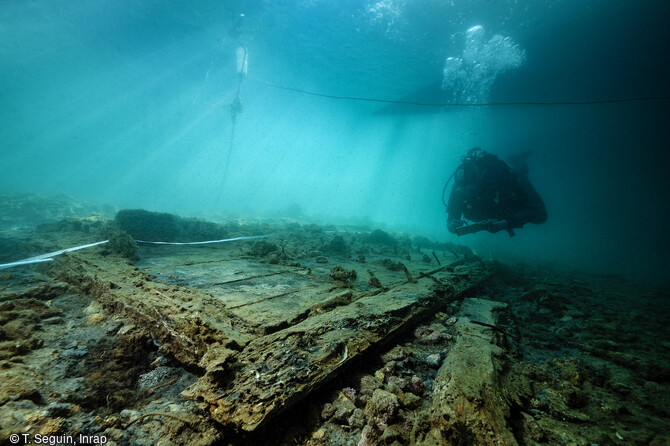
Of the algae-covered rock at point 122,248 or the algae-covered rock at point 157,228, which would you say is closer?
the algae-covered rock at point 122,248

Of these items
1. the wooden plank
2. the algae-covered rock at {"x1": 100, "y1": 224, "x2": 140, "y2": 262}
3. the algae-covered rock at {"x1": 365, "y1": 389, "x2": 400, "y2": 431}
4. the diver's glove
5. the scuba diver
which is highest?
the scuba diver

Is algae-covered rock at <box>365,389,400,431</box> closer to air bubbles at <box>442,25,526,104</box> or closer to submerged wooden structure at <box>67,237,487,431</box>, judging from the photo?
submerged wooden structure at <box>67,237,487,431</box>

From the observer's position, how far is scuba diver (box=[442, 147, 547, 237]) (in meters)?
9.91

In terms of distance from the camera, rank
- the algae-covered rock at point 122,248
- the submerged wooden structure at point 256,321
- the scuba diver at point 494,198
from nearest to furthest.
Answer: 1. the submerged wooden structure at point 256,321
2. the algae-covered rock at point 122,248
3. the scuba diver at point 494,198

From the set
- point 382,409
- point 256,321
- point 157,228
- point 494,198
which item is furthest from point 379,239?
point 382,409

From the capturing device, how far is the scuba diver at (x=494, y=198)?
9.91m

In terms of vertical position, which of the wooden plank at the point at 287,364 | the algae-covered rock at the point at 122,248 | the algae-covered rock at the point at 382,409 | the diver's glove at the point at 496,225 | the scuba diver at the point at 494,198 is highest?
the scuba diver at the point at 494,198

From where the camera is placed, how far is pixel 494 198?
34.0 ft

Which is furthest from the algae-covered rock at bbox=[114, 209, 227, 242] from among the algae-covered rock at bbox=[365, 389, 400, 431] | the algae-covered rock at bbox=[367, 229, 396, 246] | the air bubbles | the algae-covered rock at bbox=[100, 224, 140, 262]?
the air bubbles

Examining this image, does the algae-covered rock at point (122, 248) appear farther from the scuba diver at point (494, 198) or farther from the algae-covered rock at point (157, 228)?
the scuba diver at point (494, 198)

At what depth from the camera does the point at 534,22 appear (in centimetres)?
1330

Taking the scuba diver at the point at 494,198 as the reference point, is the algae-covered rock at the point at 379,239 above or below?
below

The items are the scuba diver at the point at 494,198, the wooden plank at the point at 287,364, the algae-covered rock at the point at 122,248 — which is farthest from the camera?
the scuba diver at the point at 494,198

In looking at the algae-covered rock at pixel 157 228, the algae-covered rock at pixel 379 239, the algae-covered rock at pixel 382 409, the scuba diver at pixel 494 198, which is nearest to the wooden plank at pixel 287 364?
the algae-covered rock at pixel 382 409
